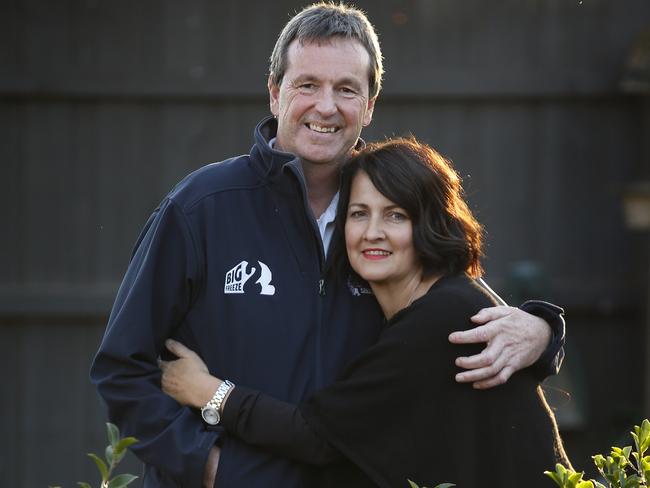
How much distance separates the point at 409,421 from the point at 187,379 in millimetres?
594

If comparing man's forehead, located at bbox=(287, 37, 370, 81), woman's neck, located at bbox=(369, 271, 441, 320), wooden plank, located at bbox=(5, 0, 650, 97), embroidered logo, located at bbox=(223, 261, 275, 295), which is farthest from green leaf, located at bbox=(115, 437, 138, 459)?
wooden plank, located at bbox=(5, 0, 650, 97)

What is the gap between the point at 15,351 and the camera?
631cm

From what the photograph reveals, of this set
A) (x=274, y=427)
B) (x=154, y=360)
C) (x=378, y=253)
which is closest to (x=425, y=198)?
Result: (x=378, y=253)

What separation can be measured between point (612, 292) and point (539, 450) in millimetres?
3435

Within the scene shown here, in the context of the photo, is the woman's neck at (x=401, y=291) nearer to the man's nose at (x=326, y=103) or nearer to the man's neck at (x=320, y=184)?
the man's neck at (x=320, y=184)

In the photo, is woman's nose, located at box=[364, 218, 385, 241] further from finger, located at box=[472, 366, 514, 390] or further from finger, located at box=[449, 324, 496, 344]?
finger, located at box=[472, 366, 514, 390]

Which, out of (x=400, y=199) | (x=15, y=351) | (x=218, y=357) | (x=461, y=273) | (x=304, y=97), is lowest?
(x=15, y=351)

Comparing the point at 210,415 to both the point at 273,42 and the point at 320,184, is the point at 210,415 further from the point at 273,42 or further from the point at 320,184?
the point at 273,42

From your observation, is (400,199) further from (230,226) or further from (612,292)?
(612,292)

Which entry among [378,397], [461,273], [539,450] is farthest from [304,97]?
[539,450]

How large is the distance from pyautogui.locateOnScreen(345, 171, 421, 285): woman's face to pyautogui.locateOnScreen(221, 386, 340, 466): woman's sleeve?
17.5 inches

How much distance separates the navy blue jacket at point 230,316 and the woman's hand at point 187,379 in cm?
3

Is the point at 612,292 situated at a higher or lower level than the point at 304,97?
lower

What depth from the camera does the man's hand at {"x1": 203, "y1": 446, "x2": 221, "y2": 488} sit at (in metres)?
3.13
